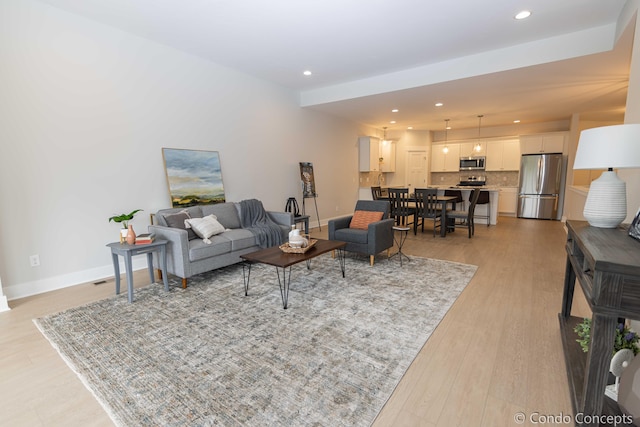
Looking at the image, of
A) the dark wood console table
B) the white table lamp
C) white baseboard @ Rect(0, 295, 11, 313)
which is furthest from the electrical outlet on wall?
the white table lamp

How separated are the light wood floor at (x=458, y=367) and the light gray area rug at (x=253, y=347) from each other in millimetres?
98

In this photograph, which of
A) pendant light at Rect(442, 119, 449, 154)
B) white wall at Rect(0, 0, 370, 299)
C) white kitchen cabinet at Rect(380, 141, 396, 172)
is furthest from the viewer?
white kitchen cabinet at Rect(380, 141, 396, 172)

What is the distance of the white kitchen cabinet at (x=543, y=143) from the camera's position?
771 centimetres

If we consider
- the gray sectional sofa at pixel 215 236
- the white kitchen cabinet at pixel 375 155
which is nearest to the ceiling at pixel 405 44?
the gray sectional sofa at pixel 215 236

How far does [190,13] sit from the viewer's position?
10.5ft

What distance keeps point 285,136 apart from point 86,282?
4.08m

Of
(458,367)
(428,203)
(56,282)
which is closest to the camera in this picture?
(458,367)

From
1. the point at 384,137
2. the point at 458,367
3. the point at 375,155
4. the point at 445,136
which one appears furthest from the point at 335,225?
the point at 445,136

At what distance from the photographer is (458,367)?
1.88 meters

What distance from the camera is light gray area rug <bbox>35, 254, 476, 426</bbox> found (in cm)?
157

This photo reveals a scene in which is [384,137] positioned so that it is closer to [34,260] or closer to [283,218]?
[283,218]

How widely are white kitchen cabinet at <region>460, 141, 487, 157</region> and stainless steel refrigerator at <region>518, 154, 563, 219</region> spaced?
1141 mm

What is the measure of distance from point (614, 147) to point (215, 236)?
12.2 ft

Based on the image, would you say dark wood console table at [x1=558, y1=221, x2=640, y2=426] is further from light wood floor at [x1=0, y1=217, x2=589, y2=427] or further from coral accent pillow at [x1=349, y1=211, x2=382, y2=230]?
coral accent pillow at [x1=349, y1=211, x2=382, y2=230]
